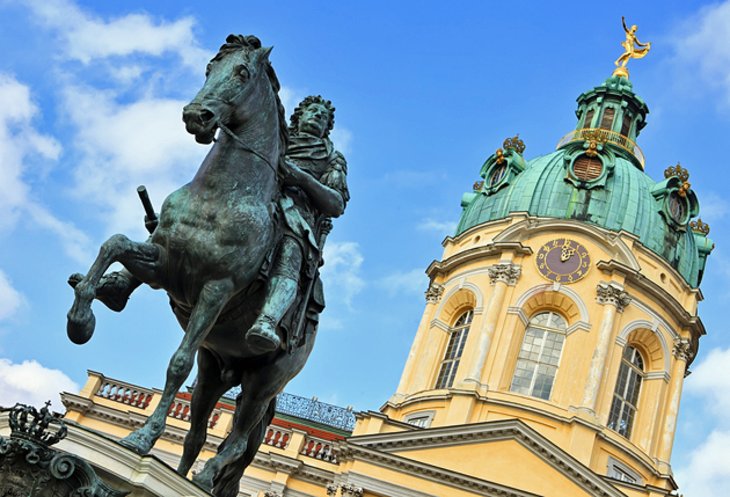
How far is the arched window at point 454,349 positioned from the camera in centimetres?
3772

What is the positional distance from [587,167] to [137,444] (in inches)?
1461

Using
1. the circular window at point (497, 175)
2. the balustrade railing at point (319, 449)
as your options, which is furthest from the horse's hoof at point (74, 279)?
the circular window at point (497, 175)

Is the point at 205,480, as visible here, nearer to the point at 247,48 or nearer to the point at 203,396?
the point at 203,396

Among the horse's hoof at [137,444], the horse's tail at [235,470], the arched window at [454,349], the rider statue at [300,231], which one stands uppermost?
the arched window at [454,349]

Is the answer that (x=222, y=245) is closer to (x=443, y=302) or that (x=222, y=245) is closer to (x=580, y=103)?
(x=443, y=302)

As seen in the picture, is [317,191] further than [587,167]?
No

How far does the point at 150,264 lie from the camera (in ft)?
19.9

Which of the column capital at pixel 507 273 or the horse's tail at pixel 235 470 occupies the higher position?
the column capital at pixel 507 273

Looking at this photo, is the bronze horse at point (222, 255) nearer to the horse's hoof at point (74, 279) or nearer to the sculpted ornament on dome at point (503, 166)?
the horse's hoof at point (74, 279)

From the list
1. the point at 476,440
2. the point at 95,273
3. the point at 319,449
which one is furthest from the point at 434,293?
the point at 95,273

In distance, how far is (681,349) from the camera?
38031 millimetres

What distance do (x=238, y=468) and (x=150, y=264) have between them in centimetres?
155

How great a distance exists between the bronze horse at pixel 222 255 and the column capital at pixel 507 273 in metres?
31.2

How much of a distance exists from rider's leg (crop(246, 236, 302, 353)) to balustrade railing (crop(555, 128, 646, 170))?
128ft
